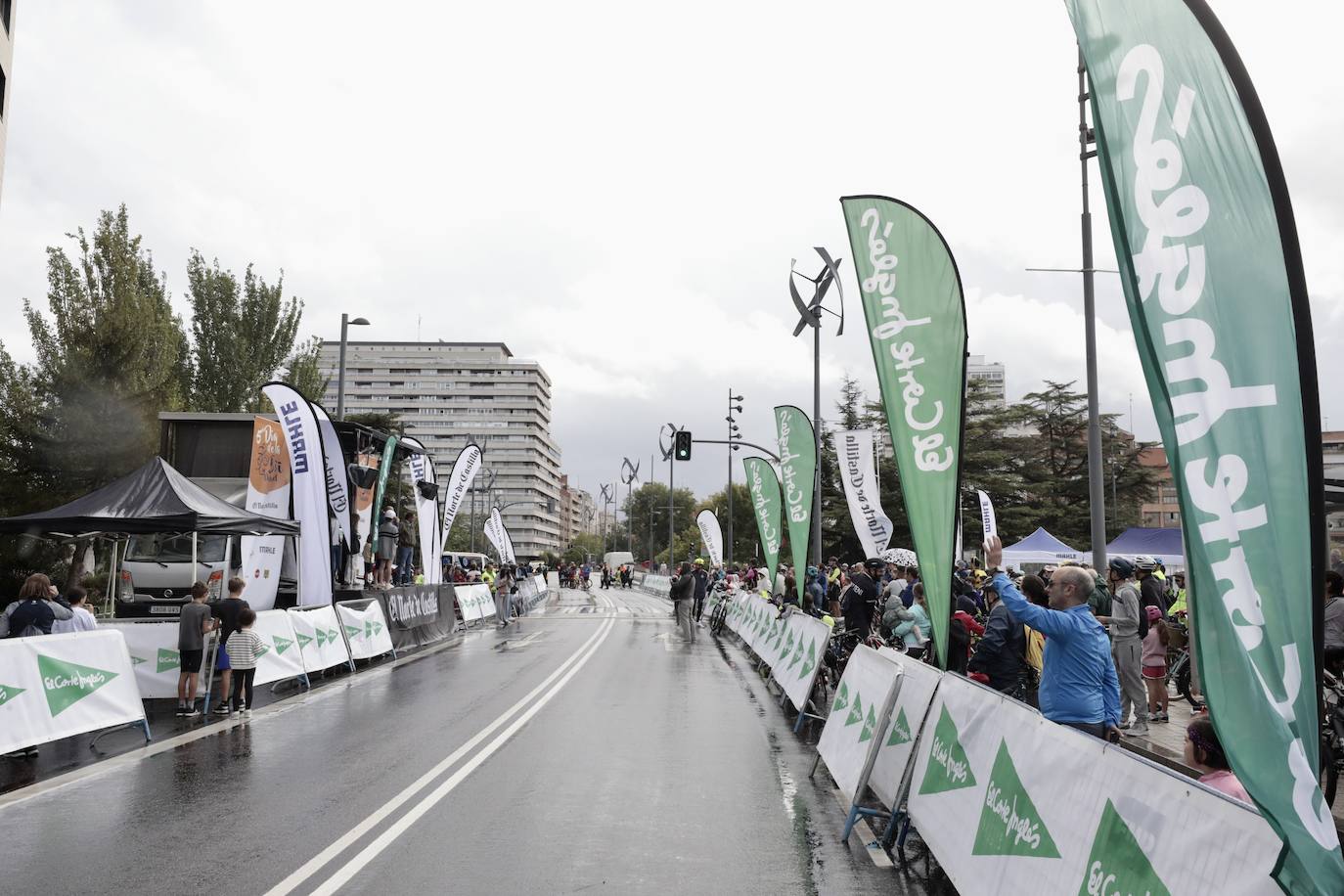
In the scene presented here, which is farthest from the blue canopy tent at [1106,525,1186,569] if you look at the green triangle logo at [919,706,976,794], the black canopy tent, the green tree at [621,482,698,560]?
the green tree at [621,482,698,560]

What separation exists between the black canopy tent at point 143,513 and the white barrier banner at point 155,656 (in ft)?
5.74

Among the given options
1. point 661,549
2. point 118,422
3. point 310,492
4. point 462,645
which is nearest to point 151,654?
point 310,492

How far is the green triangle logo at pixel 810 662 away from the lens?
1182 centimetres

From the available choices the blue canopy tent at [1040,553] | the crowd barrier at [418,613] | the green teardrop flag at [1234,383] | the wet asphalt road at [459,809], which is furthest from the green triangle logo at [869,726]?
the blue canopy tent at [1040,553]

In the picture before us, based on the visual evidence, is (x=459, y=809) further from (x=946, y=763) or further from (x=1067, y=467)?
(x=1067, y=467)

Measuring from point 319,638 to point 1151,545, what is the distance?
2222 cm

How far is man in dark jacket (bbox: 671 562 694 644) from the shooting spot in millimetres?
25156

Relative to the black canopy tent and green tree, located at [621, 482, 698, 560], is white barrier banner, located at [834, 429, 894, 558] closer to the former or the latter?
the black canopy tent

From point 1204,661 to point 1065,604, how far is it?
2.43 m

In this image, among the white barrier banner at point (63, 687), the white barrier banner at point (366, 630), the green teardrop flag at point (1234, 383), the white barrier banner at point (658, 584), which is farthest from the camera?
the white barrier banner at point (658, 584)

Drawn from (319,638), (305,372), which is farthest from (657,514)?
(319,638)

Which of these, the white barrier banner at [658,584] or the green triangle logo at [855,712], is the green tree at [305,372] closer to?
the white barrier banner at [658,584]

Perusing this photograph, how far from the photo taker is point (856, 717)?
8.04 m

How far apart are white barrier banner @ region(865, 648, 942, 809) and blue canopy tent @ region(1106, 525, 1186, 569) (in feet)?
72.9
